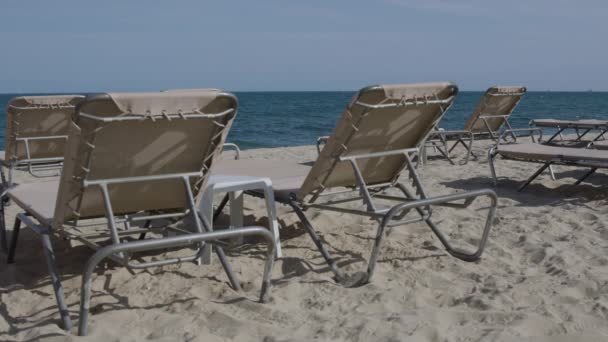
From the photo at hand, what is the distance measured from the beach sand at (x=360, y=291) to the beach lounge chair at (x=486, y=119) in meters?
4.20

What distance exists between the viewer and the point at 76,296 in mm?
3223

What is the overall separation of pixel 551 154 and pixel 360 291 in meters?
3.26

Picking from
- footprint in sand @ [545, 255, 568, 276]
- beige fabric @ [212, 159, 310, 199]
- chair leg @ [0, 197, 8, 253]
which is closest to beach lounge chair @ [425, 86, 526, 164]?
beige fabric @ [212, 159, 310, 199]

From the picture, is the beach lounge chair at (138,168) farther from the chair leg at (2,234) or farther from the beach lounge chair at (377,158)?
the chair leg at (2,234)

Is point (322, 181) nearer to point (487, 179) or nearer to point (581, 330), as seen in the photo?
point (581, 330)

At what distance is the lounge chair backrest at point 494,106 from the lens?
905cm

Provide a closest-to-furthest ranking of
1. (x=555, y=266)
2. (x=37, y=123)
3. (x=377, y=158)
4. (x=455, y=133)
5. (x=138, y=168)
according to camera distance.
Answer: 1. (x=138, y=168)
2. (x=555, y=266)
3. (x=377, y=158)
4. (x=37, y=123)
5. (x=455, y=133)

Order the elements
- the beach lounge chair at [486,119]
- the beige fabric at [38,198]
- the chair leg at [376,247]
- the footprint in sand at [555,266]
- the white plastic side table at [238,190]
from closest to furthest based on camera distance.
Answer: the chair leg at [376,247]
the beige fabric at [38,198]
the footprint in sand at [555,266]
the white plastic side table at [238,190]
the beach lounge chair at [486,119]

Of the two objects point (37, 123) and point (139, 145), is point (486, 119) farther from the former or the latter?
point (139, 145)

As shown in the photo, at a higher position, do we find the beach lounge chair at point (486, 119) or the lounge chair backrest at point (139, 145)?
the lounge chair backrest at point (139, 145)

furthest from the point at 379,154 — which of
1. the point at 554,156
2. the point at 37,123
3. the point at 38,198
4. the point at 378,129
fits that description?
the point at 37,123

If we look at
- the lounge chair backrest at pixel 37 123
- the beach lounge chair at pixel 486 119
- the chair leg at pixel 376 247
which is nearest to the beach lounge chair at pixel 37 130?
the lounge chair backrest at pixel 37 123

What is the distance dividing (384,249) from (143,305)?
1.53 m

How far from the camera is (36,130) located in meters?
5.63
